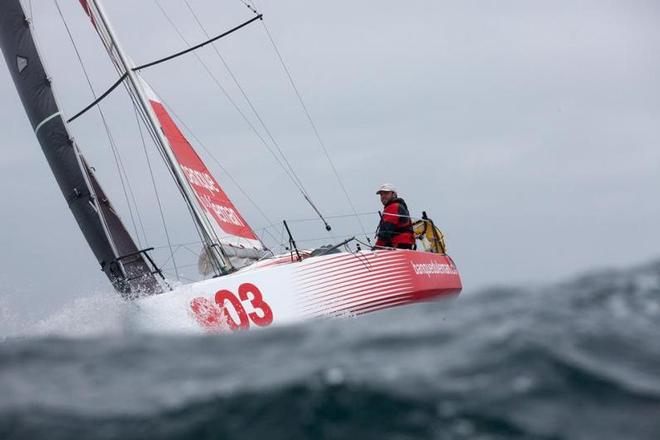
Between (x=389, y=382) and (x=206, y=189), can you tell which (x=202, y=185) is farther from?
(x=389, y=382)

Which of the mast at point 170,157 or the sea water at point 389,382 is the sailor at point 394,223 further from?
the sea water at point 389,382

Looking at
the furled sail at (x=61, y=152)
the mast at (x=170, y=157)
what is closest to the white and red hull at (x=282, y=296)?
the mast at (x=170, y=157)

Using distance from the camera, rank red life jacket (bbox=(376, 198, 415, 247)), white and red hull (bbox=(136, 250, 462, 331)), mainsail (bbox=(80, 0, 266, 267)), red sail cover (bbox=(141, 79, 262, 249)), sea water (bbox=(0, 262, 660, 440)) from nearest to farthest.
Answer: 1. sea water (bbox=(0, 262, 660, 440))
2. white and red hull (bbox=(136, 250, 462, 331))
3. red life jacket (bbox=(376, 198, 415, 247))
4. mainsail (bbox=(80, 0, 266, 267))
5. red sail cover (bbox=(141, 79, 262, 249))

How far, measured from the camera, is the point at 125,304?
841cm


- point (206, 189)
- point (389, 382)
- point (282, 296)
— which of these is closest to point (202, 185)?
point (206, 189)

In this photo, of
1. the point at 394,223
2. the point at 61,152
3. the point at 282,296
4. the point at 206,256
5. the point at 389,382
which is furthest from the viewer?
the point at 61,152

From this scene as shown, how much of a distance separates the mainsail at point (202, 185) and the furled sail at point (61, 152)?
2.61 feet

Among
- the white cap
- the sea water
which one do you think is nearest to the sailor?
the white cap

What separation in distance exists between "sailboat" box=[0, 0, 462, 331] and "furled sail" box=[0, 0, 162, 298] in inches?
0.4

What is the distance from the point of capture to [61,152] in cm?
1034

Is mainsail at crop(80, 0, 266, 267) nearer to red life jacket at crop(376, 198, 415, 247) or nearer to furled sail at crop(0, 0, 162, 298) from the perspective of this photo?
furled sail at crop(0, 0, 162, 298)

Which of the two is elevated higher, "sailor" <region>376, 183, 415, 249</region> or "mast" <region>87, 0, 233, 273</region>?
"mast" <region>87, 0, 233, 273</region>

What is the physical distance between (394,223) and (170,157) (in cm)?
254

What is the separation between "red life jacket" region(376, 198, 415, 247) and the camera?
9.18 metres
